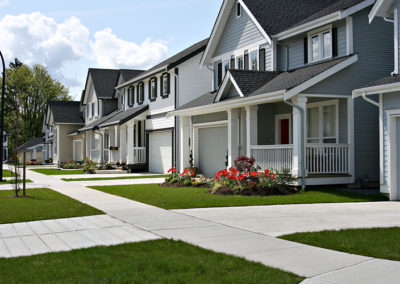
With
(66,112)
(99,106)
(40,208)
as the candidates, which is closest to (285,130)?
(40,208)

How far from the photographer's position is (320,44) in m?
17.9

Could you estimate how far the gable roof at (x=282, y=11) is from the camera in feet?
66.2

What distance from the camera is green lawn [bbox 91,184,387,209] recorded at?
12.7 meters

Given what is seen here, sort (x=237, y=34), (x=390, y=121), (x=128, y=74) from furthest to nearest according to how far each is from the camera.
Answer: (x=128, y=74) → (x=237, y=34) → (x=390, y=121)

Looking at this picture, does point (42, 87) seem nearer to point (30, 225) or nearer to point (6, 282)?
point (30, 225)

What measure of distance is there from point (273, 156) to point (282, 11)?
26.3 ft

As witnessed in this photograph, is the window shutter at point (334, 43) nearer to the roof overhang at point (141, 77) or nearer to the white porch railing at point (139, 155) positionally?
the roof overhang at point (141, 77)

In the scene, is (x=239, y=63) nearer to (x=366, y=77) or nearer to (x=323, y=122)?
(x=323, y=122)

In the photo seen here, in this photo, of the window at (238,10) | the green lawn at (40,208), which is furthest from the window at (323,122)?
the green lawn at (40,208)

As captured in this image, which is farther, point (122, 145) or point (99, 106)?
point (99, 106)

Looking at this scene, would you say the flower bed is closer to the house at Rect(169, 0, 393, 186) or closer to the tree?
the house at Rect(169, 0, 393, 186)

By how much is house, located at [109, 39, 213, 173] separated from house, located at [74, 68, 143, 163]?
2801mm

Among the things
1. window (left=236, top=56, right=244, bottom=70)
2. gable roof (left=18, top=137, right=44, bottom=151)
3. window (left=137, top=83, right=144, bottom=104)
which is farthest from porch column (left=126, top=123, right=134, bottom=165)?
gable roof (left=18, top=137, right=44, bottom=151)

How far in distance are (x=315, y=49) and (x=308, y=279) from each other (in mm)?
14154
